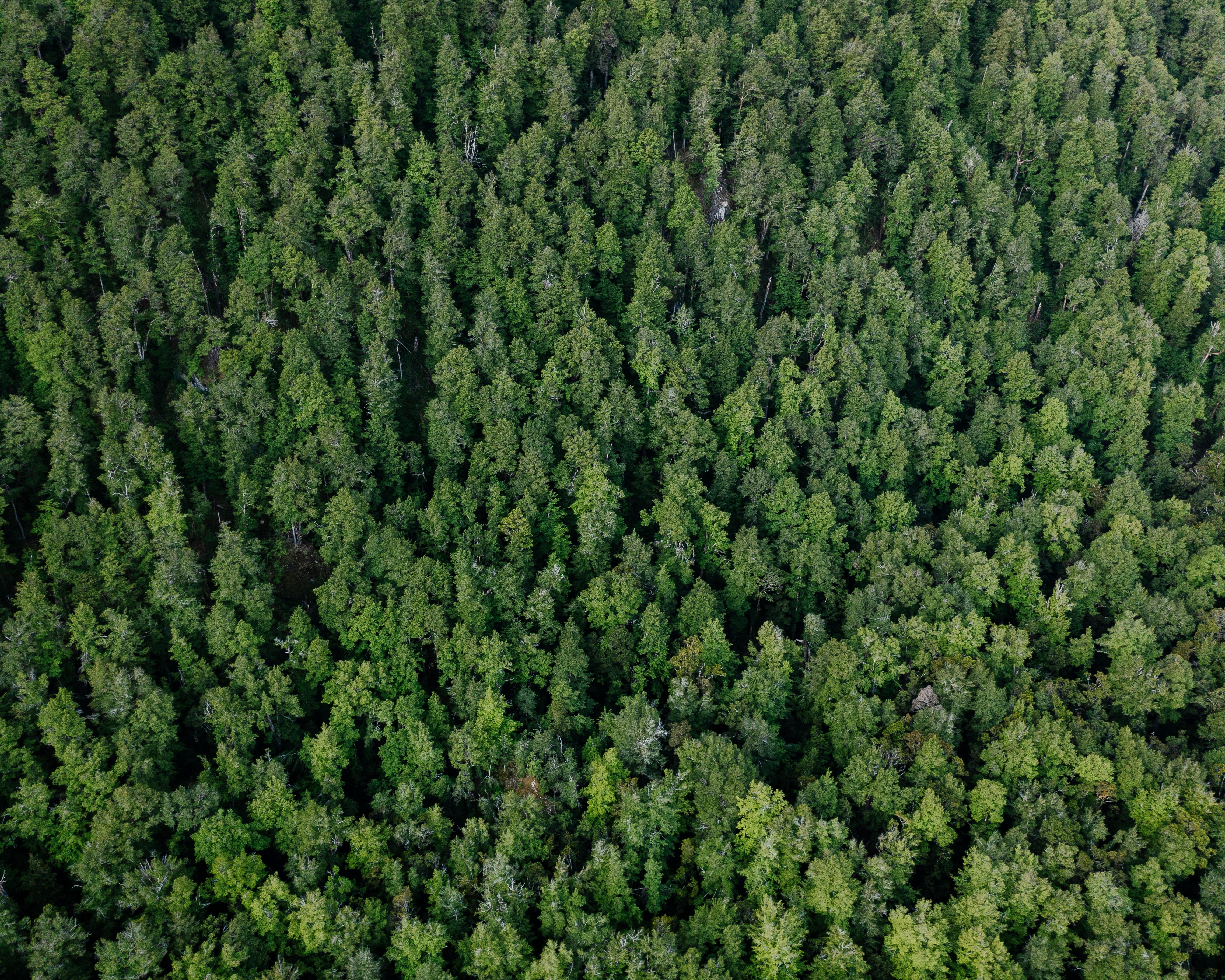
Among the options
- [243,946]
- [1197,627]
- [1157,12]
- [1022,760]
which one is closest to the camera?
[243,946]

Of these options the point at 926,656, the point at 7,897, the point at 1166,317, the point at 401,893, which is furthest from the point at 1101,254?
the point at 7,897

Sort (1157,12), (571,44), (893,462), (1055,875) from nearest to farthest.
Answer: (1055,875) < (893,462) < (571,44) < (1157,12)

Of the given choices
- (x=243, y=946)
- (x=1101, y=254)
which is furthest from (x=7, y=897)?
(x=1101, y=254)

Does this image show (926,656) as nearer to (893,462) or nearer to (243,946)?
(893,462)

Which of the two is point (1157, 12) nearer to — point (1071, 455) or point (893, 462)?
point (1071, 455)

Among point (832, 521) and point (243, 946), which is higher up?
point (832, 521)

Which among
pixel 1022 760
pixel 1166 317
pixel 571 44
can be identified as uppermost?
pixel 571 44

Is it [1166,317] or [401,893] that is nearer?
[401,893]
